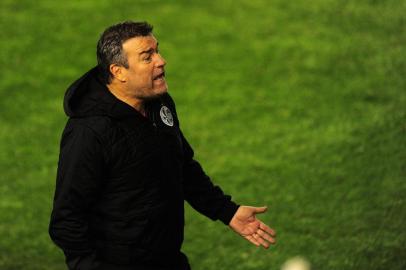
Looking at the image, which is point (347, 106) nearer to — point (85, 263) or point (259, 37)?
point (259, 37)

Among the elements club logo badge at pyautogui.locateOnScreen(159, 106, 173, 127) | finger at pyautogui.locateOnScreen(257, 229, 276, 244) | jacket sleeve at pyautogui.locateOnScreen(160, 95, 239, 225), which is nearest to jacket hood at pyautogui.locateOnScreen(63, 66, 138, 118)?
club logo badge at pyautogui.locateOnScreen(159, 106, 173, 127)

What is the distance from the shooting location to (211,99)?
975 cm

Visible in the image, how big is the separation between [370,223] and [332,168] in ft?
3.49

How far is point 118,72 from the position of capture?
12.4 ft

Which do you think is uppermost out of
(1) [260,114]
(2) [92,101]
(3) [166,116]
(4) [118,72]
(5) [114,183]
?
(4) [118,72]

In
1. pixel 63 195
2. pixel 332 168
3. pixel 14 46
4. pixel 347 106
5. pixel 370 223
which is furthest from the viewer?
pixel 14 46

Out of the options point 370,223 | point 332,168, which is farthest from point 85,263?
point 332,168

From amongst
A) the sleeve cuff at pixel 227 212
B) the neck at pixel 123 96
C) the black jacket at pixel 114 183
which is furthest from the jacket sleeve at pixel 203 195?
the neck at pixel 123 96

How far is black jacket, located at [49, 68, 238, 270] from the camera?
12.0 ft

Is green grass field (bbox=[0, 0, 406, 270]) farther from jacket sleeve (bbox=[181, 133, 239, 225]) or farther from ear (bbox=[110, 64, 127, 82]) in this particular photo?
ear (bbox=[110, 64, 127, 82])

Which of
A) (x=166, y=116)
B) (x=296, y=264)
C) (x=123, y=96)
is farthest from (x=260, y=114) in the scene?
(x=123, y=96)

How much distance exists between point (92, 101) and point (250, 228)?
105 centimetres

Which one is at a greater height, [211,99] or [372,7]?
[372,7]

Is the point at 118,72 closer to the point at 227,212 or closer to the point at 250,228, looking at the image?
the point at 227,212
